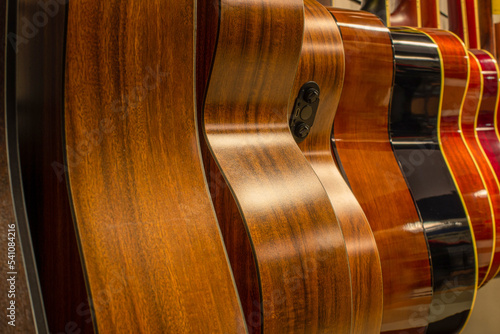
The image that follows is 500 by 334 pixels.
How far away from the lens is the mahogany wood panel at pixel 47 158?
0.36m

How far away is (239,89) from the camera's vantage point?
53 cm

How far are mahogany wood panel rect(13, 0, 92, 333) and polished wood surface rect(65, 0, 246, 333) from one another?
13 millimetres

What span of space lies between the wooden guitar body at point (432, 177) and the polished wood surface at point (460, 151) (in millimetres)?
29

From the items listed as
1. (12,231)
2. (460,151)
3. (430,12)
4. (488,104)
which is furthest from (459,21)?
(12,231)

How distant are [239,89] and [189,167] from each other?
13cm

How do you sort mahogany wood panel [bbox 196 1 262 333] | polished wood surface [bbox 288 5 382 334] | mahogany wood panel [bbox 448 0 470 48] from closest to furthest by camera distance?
mahogany wood panel [bbox 196 1 262 333], polished wood surface [bbox 288 5 382 334], mahogany wood panel [bbox 448 0 470 48]

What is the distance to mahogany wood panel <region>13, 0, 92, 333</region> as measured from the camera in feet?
1.19

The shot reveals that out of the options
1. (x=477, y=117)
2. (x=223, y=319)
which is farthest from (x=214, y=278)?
(x=477, y=117)

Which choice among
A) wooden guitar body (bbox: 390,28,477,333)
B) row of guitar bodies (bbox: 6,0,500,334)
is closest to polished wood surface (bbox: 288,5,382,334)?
row of guitar bodies (bbox: 6,0,500,334)

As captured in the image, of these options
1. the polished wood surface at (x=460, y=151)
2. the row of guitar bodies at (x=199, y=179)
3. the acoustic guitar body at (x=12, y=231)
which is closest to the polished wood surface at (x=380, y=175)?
the row of guitar bodies at (x=199, y=179)

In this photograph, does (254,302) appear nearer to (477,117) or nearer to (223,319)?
(223,319)

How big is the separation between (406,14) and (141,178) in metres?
1.26

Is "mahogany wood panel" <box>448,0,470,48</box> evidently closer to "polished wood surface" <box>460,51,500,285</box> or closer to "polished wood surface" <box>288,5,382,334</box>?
"polished wood surface" <box>460,51,500,285</box>

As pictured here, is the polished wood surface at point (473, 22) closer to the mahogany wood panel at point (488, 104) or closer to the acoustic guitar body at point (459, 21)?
the acoustic guitar body at point (459, 21)
